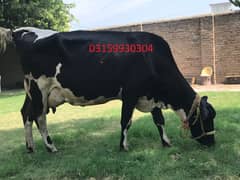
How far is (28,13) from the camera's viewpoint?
60.6 feet

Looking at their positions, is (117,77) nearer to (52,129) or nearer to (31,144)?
(31,144)

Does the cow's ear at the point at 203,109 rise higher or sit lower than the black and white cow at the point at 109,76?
lower

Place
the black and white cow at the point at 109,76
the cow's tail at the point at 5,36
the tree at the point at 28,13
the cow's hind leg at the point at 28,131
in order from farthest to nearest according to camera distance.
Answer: the tree at the point at 28,13, the cow's tail at the point at 5,36, the cow's hind leg at the point at 28,131, the black and white cow at the point at 109,76

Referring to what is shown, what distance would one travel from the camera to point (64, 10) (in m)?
21.1

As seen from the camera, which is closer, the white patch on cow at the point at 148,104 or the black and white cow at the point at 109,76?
the black and white cow at the point at 109,76

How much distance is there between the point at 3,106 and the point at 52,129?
5.53 metres

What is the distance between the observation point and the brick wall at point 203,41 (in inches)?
661

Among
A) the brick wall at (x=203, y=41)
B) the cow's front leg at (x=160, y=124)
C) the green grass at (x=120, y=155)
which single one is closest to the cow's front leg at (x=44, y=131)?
the green grass at (x=120, y=155)

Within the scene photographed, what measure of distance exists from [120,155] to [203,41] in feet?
42.7

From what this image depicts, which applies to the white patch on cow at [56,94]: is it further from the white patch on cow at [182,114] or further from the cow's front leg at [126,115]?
the white patch on cow at [182,114]

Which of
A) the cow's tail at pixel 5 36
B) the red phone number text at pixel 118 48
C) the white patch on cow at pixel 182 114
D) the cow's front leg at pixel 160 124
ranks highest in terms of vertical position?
the cow's tail at pixel 5 36

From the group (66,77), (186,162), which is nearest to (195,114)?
(186,162)

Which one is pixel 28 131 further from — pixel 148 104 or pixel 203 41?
pixel 203 41

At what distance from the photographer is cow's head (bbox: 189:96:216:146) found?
5.45 m
